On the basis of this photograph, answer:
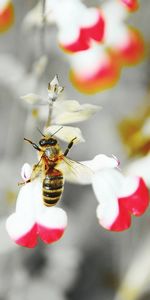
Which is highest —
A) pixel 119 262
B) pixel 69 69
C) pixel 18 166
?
pixel 69 69

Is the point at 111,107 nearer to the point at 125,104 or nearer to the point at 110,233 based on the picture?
the point at 125,104

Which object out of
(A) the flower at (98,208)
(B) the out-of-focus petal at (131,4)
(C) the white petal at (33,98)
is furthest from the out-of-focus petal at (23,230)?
(B) the out-of-focus petal at (131,4)

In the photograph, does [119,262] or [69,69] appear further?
[119,262]

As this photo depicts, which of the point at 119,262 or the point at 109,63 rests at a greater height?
the point at 109,63

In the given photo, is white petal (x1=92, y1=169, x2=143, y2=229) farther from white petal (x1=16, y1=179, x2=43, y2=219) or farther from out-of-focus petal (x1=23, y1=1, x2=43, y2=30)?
out-of-focus petal (x1=23, y1=1, x2=43, y2=30)

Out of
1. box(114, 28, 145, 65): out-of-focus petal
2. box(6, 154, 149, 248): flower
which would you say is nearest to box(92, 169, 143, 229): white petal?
box(6, 154, 149, 248): flower

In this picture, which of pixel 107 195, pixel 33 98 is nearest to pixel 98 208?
pixel 107 195

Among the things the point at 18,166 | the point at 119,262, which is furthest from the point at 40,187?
the point at 119,262
